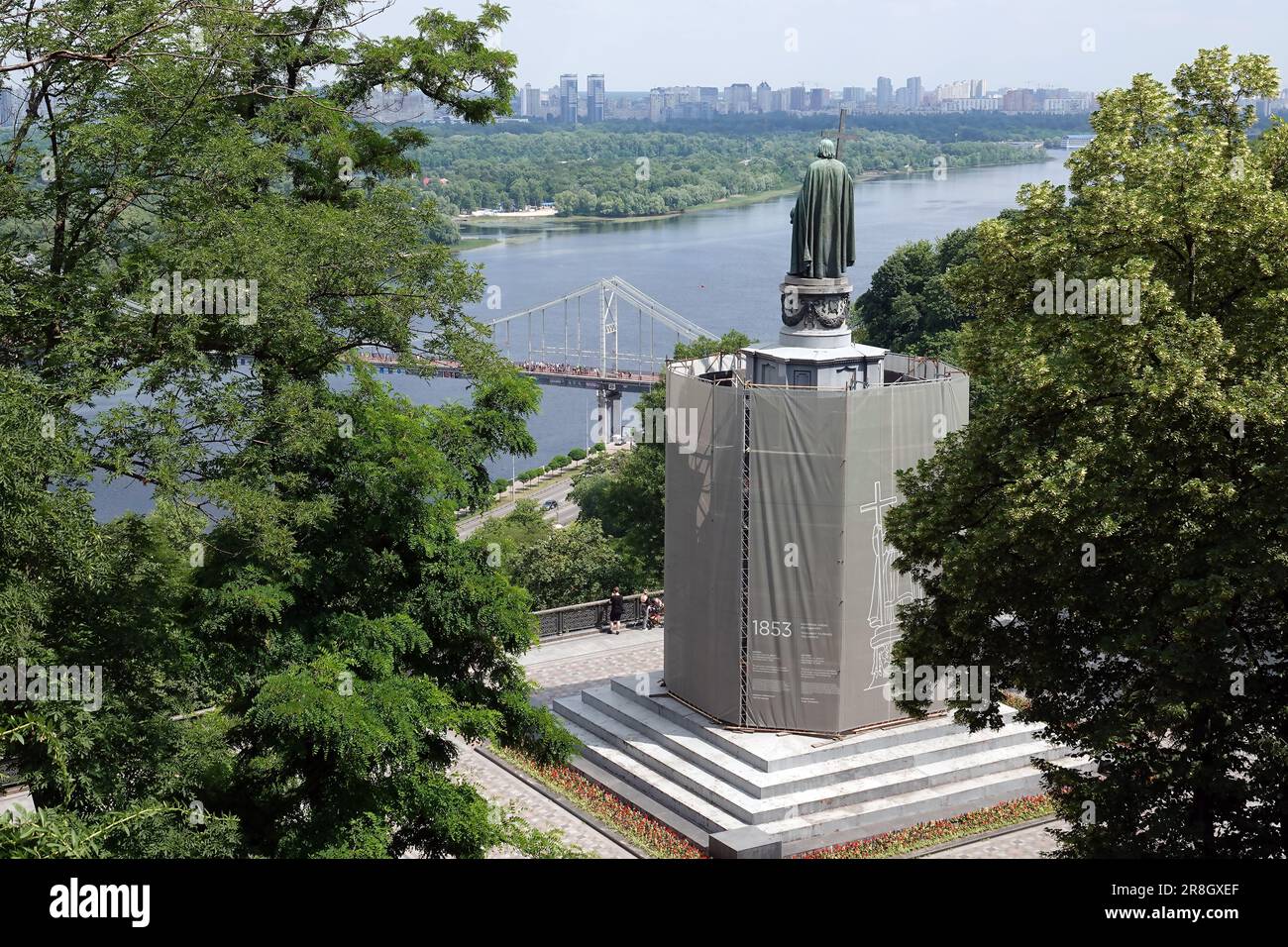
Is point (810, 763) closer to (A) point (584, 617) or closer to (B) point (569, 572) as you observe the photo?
(A) point (584, 617)

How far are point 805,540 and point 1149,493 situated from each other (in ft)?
23.1

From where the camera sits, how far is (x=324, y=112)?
525 inches

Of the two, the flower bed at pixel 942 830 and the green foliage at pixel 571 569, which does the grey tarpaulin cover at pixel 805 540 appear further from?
the green foliage at pixel 571 569

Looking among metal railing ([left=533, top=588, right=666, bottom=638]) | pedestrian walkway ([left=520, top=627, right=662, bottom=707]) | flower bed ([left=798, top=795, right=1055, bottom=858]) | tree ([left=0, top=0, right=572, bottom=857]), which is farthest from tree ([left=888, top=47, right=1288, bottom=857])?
metal railing ([left=533, top=588, right=666, bottom=638])

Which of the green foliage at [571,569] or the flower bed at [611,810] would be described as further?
the green foliage at [571,569]

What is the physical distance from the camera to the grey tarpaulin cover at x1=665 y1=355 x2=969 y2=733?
52.4 feet

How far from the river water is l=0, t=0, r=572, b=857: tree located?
5645 cm

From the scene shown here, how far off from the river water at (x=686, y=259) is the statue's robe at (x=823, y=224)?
51.3 meters

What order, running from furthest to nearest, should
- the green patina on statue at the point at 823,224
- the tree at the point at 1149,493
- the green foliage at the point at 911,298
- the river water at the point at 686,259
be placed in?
the river water at the point at 686,259
the green foliage at the point at 911,298
the green patina on statue at the point at 823,224
the tree at the point at 1149,493

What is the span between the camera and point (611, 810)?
15.9m

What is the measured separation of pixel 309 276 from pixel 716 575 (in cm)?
694

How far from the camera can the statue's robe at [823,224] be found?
1644 cm

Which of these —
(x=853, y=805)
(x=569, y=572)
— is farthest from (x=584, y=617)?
(x=853, y=805)

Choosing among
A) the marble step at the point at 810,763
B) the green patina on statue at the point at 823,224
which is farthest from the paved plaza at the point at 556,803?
the green patina on statue at the point at 823,224
